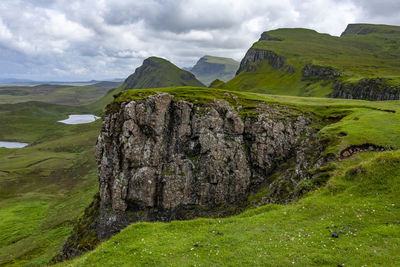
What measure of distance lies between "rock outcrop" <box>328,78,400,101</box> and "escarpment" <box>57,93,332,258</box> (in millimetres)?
68443

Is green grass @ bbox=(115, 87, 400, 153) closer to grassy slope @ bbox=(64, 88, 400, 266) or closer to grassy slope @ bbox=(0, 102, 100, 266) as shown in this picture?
grassy slope @ bbox=(64, 88, 400, 266)

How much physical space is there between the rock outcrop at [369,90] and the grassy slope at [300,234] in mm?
94631

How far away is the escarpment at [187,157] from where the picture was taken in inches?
1865

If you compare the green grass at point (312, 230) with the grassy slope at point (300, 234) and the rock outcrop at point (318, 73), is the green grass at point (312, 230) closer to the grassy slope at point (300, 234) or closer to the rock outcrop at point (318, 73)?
the grassy slope at point (300, 234)

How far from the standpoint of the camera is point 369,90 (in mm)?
98938

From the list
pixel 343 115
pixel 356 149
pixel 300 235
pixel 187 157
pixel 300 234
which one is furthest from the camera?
pixel 187 157

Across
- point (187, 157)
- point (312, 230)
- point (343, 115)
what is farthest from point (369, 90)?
point (312, 230)

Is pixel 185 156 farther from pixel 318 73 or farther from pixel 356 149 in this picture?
pixel 318 73

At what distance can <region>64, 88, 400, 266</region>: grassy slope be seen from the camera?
14031 millimetres

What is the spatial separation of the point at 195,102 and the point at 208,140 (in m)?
10.5

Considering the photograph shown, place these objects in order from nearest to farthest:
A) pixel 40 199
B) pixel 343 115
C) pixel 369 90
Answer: pixel 343 115
pixel 369 90
pixel 40 199

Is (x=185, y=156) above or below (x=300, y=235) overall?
below

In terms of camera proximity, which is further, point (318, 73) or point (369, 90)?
point (318, 73)

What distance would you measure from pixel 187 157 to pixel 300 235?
116 ft
